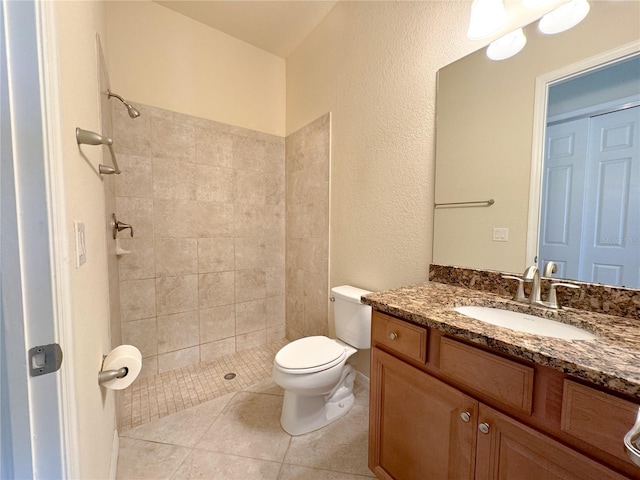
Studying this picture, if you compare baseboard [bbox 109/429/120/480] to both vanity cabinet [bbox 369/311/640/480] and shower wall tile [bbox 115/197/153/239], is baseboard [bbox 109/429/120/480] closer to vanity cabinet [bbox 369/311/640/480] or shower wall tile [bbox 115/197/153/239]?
vanity cabinet [bbox 369/311/640/480]

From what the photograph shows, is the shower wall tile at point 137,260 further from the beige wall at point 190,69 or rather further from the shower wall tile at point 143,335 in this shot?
the beige wall at point 190,69

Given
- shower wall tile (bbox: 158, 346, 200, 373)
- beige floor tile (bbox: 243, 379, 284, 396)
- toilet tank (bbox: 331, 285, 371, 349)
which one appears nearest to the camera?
toilet tank (bbox: 331, 285, 371, 349)

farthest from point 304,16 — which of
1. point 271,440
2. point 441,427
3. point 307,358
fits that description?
point 271,440

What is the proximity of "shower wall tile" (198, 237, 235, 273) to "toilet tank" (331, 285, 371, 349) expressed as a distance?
1.06 m

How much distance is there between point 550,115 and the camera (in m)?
1.04

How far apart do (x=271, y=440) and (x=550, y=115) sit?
201 centimetres

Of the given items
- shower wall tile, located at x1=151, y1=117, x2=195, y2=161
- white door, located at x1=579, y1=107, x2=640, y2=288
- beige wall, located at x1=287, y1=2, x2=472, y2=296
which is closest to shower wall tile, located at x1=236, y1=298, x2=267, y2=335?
beige wall, located at x1=287, y1=2, x2=472, y2=296

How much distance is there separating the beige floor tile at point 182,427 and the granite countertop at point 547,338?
127cm

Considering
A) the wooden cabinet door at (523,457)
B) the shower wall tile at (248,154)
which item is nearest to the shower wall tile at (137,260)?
the shower wall tile at (248,154)

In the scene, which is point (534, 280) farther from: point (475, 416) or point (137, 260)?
point (137, 260)

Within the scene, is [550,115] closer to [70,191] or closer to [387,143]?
[387,143]

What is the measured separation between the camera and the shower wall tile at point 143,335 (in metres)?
1.92

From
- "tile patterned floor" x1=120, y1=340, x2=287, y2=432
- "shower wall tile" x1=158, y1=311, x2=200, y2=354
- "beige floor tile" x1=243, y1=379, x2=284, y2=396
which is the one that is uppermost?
"shower wall tile" x1=158, y1=311, x2=200, y2=354

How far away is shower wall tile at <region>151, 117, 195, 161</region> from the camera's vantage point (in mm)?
1953
